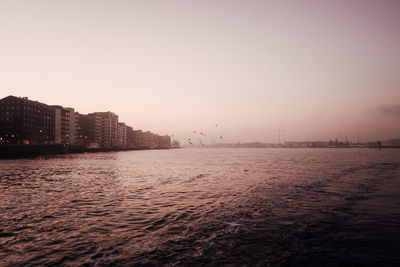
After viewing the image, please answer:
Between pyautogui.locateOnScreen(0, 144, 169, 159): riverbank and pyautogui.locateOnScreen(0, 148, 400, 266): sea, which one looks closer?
pyautogui.locateOnScreen(0, 148, 400, 266): sea

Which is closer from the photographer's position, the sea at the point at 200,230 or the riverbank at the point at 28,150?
the sea at the point at 200,230

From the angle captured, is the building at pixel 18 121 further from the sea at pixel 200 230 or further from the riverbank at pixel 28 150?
the sea at pixel 200 230

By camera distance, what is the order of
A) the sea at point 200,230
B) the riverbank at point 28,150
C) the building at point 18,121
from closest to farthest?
the sea at point 200,230
the riverbank at point 28,150
the building at point 18,121

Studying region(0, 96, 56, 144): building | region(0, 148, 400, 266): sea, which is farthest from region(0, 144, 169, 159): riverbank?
region(0, 148, 400, 266): sea

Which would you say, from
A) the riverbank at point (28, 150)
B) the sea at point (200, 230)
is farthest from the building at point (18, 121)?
the sea at point (200, 230)

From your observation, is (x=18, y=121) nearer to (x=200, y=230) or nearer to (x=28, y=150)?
(x=28, y=150)

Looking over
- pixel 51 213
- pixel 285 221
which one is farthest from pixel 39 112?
pixel 285 221

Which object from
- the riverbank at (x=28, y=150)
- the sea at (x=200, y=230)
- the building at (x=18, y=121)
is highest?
the building at (x=18, y=121)

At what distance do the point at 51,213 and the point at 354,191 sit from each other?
29.4 metres

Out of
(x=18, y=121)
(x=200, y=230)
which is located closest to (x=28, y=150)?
(x=18, y=121)

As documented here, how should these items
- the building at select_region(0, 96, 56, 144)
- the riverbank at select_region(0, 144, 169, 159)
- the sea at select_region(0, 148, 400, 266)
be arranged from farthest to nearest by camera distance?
the building at select_region(0, 96, 56, 144), the riverbank at select_region(0, 144, 169, 159), the sea at select_region(0, 148, 400, 266)

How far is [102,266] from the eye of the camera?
33.2 feet

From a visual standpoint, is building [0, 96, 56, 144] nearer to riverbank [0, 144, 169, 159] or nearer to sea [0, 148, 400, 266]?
riverbank [0, 144, 169, 159]

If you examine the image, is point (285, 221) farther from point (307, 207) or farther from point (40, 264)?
point (40, 264)
